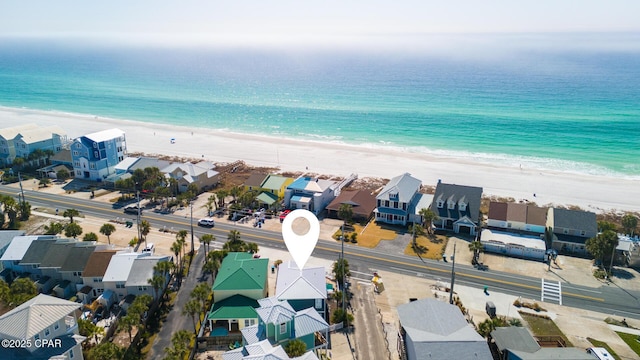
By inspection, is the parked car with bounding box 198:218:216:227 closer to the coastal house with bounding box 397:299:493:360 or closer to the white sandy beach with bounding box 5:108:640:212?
the white sandy beach with bounding box 5:108:640:212

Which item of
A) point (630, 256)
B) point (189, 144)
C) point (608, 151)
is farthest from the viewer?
point (189, 144)

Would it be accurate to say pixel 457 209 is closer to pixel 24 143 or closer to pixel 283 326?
pixel 283 326

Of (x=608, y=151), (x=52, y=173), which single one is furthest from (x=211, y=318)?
(x=608, y=151)

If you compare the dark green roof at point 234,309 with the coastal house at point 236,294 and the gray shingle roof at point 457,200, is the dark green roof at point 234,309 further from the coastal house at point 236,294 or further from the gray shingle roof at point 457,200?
the gray shingle roof at point 457,200

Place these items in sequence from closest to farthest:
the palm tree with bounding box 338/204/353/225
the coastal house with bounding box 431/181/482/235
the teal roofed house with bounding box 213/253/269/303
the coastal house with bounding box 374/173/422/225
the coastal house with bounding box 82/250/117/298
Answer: the teal roofed house with bounding box 213/253/269/303 < the coastal house with bounding box 82/250/117/298 < the coastal house with bounding box 431/181/482/235 < the palm tree with bounding box 338/204/353/225 < the coastal house with bounding box 374/173/422/225

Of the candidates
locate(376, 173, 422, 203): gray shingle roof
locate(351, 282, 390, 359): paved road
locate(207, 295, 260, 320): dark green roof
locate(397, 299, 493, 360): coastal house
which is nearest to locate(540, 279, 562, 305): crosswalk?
locate(397, 299, 493, 360): coastal house

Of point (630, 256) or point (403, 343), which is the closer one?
point (403, 343)

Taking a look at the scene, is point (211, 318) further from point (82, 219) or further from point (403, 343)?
point (82, 219)

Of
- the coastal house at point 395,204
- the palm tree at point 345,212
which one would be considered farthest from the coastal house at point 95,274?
the coastal house at point 395,204
